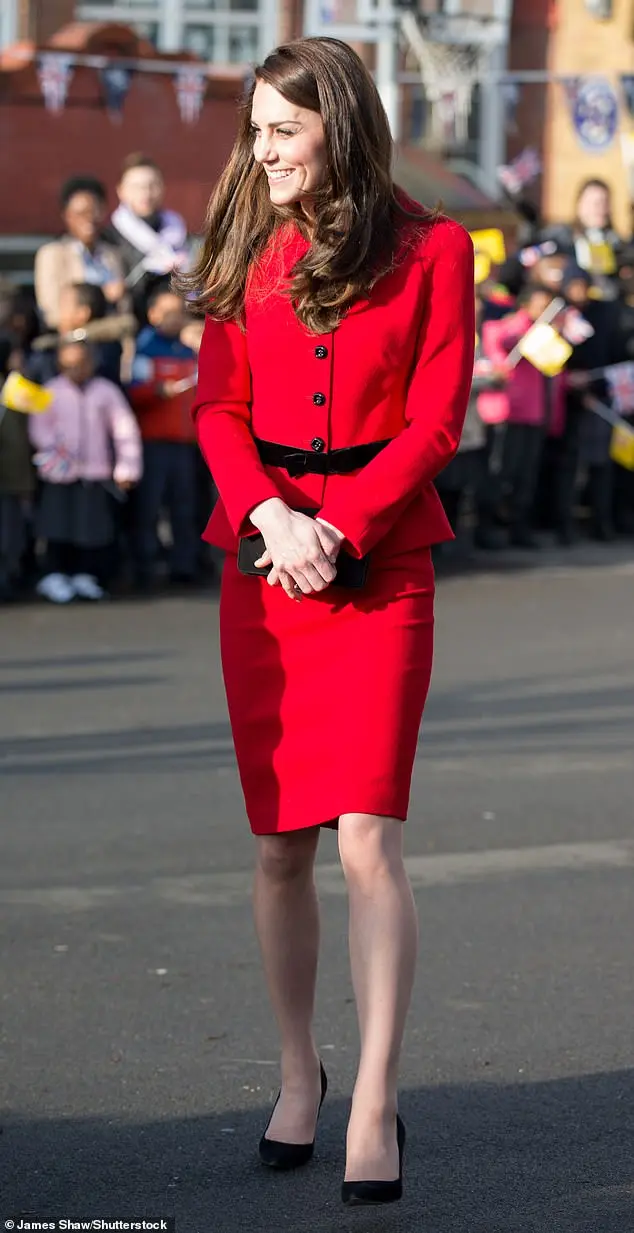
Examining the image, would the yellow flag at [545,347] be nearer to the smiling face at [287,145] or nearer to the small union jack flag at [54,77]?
the small union jack flag at [54,77]

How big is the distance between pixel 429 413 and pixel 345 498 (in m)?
0.22

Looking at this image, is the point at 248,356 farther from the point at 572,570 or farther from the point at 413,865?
the point at 572,570

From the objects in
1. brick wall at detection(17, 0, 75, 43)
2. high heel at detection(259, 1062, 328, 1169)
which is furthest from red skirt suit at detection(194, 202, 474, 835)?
brick wall at detection(17, 0, 75, 43)

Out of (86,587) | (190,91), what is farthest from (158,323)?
(190,91)

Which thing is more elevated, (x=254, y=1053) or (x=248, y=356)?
(x=248, y=356)

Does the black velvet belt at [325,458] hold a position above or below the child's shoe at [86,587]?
above

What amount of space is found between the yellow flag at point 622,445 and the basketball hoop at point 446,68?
12.3m

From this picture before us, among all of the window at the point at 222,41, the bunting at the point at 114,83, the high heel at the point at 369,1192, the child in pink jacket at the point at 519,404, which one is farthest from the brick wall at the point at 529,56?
the high heel at the point at 369,1192

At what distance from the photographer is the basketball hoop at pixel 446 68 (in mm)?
28594

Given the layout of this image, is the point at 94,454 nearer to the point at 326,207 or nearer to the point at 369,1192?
the point at 326,207

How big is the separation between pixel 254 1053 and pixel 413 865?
187 centimetres

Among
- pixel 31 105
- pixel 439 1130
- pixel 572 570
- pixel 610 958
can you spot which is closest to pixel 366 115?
pixel 439 1130

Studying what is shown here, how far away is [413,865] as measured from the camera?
6.89 meters

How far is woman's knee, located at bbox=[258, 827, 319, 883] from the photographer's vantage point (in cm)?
430
